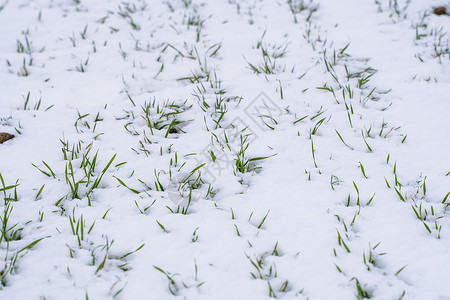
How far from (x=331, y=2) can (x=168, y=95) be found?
2.77 metres

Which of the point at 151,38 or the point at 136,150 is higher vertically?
the point at 151,38

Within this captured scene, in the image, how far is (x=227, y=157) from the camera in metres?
2.53

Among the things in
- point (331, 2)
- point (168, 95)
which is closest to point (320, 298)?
point (168, 95)

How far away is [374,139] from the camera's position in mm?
2625

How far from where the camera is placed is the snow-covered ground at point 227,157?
1.78m

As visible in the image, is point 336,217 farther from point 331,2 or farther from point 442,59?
point 331,2

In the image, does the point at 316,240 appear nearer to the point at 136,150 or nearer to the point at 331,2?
the point at 136,150

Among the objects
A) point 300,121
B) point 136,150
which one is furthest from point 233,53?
point 136,150

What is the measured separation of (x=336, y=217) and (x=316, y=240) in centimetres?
21

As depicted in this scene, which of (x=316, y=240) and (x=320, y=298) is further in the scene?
(x=316, y=240)

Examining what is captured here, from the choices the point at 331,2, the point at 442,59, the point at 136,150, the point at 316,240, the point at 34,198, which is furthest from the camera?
the point at 331,2

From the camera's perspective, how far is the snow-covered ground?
1779mm

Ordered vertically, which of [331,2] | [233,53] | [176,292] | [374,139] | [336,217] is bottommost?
[176,292]

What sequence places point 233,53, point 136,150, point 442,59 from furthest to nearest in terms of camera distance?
point 233,53, point 442,59, point 136,150
